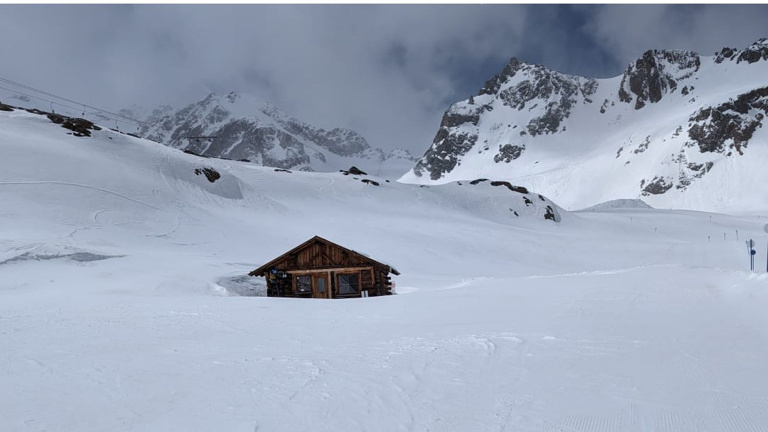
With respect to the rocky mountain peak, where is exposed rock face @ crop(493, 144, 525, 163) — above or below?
below

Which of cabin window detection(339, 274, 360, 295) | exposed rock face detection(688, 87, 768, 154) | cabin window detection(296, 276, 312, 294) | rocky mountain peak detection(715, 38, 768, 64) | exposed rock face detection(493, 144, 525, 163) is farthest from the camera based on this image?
exposed rock face detection(493, 144, 525, 163)

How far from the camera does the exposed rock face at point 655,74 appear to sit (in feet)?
584

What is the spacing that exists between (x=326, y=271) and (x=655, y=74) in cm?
20209

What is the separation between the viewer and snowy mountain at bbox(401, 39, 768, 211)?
11231 centimetres

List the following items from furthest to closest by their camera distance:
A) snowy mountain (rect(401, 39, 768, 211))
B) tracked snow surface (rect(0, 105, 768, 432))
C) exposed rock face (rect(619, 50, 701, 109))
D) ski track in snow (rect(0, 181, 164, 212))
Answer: exposed rock face (rect(619, 50, 701, 109)) → snowy mountain (rect(401, 39, 768, 211)) → ski track in snow (rect(0, 181, 164, 212)) → tracked snow surface (rect(0, 105, 768, 432))

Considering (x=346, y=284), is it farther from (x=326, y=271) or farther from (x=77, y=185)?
(x=77, y=185)

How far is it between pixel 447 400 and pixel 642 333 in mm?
5145

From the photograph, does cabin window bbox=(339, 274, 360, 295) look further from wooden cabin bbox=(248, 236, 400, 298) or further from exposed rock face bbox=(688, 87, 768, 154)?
exposed rock face bbox=(688, 87, 768, 154)

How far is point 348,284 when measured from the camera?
2511cm

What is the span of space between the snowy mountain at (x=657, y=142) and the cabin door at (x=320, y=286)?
108219 mm

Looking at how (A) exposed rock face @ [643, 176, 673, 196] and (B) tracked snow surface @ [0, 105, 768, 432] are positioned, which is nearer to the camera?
(B) tracked snow surface @ [0, 105, 768, 432]

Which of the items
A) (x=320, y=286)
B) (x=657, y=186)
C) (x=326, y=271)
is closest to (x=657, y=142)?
(x=657, y=186)

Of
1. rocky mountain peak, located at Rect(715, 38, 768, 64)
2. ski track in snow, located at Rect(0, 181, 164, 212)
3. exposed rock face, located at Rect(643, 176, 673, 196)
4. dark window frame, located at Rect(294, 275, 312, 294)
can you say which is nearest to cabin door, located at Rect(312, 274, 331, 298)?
dark window frame, located at Rect(294, 275, 312, 294)

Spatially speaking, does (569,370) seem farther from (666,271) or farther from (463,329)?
(666,271)
